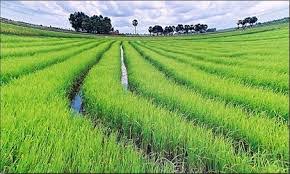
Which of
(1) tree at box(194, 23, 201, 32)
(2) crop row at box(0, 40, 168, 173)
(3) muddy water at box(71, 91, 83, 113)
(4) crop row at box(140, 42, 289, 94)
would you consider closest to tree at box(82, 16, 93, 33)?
(1) tree at box(194, 23, 201, 32)

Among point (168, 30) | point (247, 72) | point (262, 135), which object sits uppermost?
point (262, 135)

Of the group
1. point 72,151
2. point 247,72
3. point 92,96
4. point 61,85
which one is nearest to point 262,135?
point 72,151

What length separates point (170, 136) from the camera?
3572mm

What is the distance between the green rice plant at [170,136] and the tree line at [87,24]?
78.3 meters

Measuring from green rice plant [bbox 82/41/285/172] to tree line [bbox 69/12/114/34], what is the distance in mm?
78341

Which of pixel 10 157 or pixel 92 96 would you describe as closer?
pixel 10 157

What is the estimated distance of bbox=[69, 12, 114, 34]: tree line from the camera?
8162 cm

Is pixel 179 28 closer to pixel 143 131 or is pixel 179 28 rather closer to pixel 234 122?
pixel 234 122

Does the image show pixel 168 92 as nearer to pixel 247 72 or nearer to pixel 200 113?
pixel 200 113

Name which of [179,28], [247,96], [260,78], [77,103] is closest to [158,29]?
[179,28]

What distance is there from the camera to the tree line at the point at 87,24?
8162 cm

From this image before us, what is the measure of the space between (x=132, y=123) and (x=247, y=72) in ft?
16.0

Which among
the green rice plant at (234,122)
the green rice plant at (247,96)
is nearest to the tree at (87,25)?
the green rice plant at (247,96)

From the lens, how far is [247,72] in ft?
27.2
